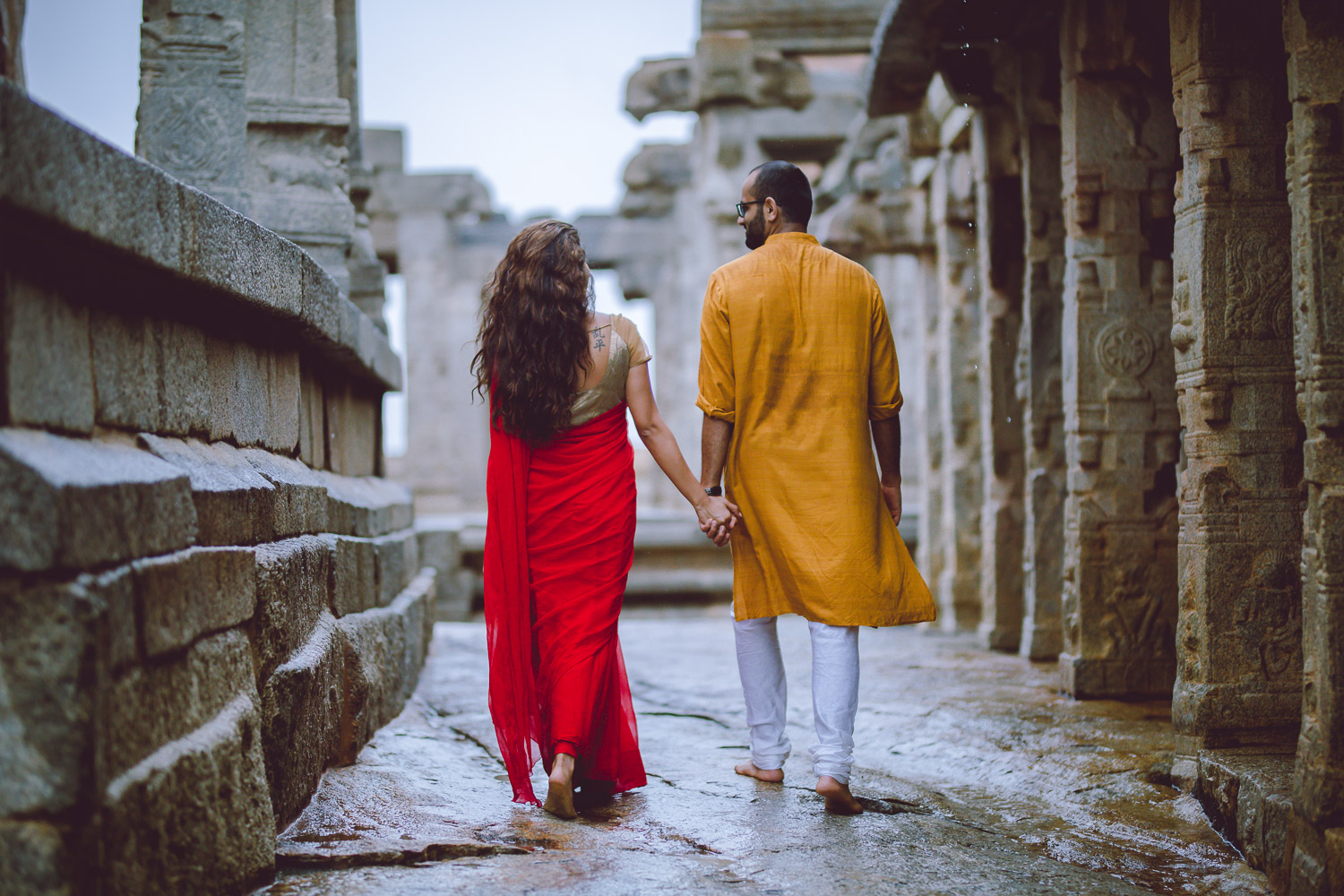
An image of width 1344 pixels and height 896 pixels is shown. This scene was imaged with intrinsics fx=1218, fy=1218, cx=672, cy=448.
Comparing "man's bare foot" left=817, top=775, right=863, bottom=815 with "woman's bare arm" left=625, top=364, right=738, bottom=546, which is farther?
"woman's bare arm" left=625, top=364, right=738, bottom=546

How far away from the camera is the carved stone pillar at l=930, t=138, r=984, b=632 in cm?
812

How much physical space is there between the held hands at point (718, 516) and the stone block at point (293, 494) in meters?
1.11

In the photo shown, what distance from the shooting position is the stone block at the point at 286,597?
282 cm

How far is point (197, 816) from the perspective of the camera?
2.24 metres

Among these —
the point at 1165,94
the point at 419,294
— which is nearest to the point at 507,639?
the point at 1165,94

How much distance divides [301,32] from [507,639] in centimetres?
303

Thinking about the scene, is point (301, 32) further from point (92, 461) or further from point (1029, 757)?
point (1029, 757)

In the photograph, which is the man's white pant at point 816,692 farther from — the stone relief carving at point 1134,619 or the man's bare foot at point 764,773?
the stone relief carving at point 1134,619

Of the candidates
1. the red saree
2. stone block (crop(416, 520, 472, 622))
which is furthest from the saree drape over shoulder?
stone block (crop(416, 520, 472, 622))

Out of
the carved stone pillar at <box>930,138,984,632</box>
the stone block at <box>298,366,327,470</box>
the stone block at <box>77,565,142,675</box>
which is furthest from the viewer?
the carved stone pillar at <box>930,138,984,632</box>

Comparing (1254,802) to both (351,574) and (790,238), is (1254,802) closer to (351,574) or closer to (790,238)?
(790,238)

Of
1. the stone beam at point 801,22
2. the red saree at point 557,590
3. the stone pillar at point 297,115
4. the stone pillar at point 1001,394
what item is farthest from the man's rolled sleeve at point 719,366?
the stone beam at point 801,22

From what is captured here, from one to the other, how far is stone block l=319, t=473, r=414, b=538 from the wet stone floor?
0.76 m

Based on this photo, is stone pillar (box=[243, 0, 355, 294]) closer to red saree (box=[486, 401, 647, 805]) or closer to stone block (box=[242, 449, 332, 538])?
stone block (box=[242, 449, 332, 538])
